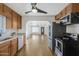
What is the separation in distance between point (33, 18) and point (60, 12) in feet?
2.54

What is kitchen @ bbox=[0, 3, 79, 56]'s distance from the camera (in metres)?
2.34

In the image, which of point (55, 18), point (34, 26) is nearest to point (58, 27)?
point (55, 18)

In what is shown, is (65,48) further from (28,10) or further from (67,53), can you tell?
(28,10)

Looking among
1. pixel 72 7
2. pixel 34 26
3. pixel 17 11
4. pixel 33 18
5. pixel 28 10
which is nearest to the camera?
pixel 72 7

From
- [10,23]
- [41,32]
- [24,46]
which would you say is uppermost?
[10,23]

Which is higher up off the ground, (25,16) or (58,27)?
(25,16)

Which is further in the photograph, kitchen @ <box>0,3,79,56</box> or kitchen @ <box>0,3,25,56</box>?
kitchen @ <box>0,3,25,56</box>

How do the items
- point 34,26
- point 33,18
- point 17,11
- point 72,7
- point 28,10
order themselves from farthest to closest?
point 34,26
point 17,11
point 33,18
point 28,10
point 72,7

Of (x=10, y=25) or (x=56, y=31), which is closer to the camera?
(x=10, y=25)

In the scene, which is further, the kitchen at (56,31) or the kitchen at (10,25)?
the kitchen at (10,25)

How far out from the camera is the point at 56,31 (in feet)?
11.1

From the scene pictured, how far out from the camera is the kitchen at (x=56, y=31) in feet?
7.68

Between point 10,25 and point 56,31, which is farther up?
point 10,25

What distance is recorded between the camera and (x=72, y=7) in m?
2.27
